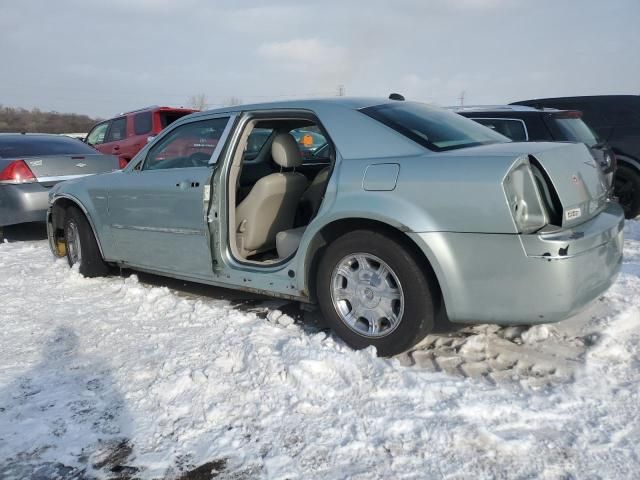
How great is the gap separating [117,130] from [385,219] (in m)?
10.2

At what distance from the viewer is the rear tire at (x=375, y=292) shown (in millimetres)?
2896

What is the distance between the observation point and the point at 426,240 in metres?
2.78

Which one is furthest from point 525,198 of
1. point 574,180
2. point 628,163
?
point 628,163

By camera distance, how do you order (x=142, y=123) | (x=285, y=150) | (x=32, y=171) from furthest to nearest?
(x=142, y=123) < (x=32, y=171) < (x=285, y=150)

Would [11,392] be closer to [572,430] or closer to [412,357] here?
[412,357]

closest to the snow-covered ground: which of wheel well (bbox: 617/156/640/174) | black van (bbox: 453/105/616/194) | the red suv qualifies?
black van (bbox: 453/105/616/194)

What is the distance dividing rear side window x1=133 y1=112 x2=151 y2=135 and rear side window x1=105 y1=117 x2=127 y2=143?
0.37 meters

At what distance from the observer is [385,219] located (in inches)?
114

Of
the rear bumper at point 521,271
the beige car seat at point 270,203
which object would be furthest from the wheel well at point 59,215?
the rear bumper at point 521,271

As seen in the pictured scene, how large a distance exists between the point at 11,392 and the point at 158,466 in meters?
1.18

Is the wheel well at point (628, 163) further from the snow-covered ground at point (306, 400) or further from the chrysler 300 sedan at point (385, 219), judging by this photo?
the chrysler 300 sedan at point (385, 219)

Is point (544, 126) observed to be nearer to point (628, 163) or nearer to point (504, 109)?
point (504, 109)

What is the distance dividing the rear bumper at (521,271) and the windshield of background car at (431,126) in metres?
0.63

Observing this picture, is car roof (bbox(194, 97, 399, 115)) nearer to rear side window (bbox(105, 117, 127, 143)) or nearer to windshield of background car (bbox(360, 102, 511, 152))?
windshield of background car (bbox(360, 102, 511, 152))
